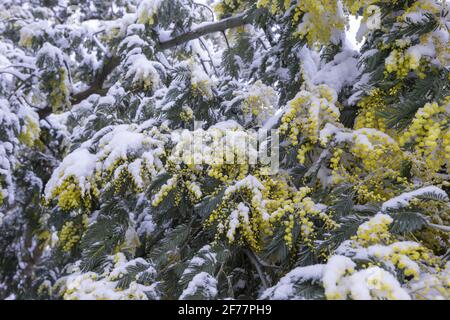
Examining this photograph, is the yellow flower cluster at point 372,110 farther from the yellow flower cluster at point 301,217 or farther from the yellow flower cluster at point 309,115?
the yellow flower cluster at point 301,217

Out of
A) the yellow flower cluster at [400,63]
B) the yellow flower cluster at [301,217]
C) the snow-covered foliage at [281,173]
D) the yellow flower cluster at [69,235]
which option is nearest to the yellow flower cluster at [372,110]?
the snow-covered foliage at [281,173]

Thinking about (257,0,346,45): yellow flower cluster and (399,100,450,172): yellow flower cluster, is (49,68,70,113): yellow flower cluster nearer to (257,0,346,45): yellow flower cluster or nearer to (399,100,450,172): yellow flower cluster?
(257,0,346,45): yellow flower cluster

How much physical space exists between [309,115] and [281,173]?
0.46 m

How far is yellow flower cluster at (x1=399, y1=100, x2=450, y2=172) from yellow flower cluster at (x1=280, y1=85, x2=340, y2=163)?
1.57 ft

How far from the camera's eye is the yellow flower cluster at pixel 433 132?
→ 1.99 m

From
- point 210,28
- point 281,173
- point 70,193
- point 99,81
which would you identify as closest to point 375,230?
point 281,173

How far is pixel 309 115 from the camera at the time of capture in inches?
97.3

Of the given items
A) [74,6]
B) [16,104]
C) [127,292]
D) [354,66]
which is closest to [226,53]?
[354,66]

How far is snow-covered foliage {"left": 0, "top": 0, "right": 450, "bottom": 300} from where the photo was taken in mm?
1866

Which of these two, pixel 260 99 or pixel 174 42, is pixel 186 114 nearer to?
pixel 260 99

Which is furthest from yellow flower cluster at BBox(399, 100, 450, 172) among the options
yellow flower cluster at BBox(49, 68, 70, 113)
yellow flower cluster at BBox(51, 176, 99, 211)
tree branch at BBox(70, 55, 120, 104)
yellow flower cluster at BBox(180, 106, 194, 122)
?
tree branch at BBox(70, 55, 120, 104)

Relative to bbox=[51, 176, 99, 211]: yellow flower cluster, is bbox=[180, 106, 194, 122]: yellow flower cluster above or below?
above

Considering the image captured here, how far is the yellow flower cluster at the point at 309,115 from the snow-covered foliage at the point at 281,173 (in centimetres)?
1

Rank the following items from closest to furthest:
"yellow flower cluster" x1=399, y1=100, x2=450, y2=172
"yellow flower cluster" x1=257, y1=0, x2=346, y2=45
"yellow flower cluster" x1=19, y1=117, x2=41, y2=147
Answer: "yellow flower cluster" x1=399, y1=100, x2=450, y2=172
"yellow flower cluster" x1=257, y1=0, x2=346, y2=45
"yellow flower cluster" x1=19, y1=117, x2=41, y2=147
